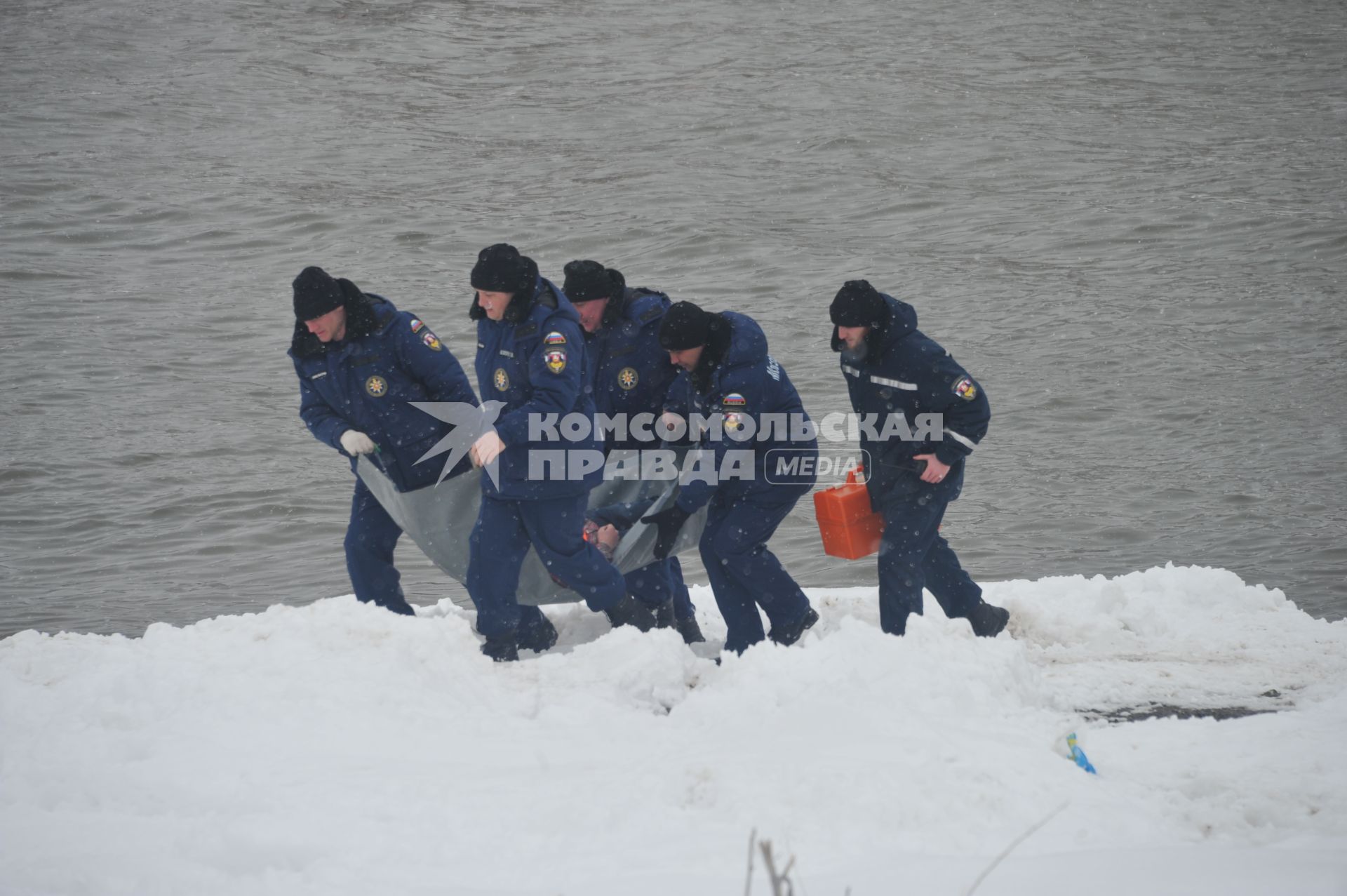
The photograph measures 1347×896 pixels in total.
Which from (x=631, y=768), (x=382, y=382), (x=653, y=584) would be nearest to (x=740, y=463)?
(x=653, y=584)

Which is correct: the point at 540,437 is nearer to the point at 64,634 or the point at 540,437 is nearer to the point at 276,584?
the point at 64,634

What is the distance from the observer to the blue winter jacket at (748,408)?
215 inches

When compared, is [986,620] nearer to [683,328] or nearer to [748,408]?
[748,408]

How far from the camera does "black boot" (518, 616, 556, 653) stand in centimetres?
608

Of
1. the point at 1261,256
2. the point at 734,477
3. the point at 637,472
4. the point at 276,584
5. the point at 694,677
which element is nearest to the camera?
the point at 694,677

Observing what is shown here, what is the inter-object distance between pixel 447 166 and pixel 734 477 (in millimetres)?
13075

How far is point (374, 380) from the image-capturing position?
5699 millimetres

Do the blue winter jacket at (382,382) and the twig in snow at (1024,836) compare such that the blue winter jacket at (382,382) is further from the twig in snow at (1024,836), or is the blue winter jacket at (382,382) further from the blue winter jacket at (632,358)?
the twig in snow at (1024,836)

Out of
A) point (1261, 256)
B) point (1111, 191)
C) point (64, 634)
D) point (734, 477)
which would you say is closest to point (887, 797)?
point (734, 477)

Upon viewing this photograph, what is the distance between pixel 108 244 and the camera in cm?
1568

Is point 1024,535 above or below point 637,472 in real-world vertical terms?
below

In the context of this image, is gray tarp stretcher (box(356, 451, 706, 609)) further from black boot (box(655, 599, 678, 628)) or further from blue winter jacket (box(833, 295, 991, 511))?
blue winter jacket (box(833, 295, 991, 511))

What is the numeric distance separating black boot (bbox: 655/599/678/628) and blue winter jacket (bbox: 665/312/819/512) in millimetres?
744

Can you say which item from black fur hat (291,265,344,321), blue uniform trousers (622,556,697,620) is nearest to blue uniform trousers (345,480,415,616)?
black fur hat (291,265,344,321)
